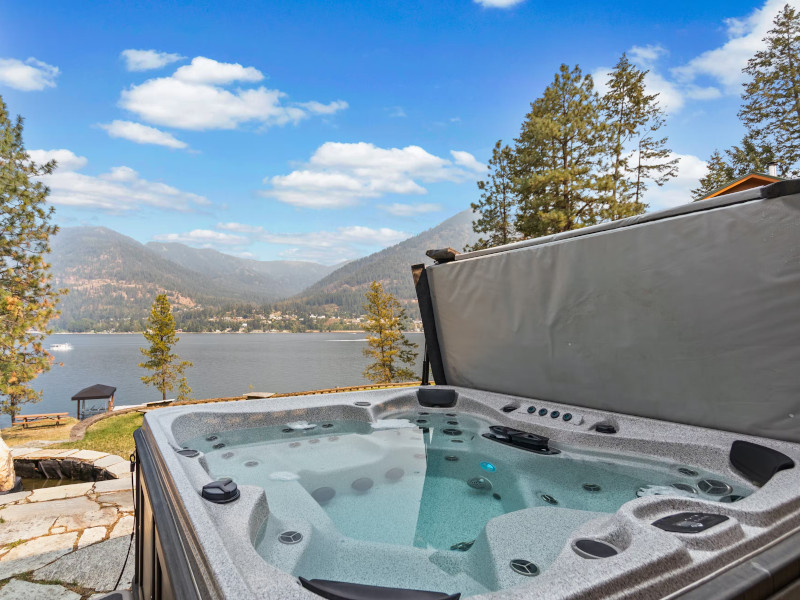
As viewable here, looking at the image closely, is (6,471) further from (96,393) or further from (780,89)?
(780,89)

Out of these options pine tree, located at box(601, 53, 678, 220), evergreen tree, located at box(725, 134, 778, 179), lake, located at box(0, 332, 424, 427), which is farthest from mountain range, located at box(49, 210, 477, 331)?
evergreen tree, located at box(725, 134, 778, 179)

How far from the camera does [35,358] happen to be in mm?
10148

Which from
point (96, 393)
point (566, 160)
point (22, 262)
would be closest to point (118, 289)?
point (22, 262)

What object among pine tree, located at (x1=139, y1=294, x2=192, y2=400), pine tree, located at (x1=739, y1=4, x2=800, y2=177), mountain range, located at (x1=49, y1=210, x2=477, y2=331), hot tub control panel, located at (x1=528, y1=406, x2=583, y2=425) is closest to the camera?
hot tub control panel, located at (x1=528, y1=406, x2=583, y2=425)

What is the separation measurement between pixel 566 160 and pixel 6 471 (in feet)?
39.4

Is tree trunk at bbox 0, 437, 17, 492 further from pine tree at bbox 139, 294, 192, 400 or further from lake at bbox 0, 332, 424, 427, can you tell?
lake at bbox 0, 332, 424, 427

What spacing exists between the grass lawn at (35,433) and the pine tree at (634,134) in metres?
14.6

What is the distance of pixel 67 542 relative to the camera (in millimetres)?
2363

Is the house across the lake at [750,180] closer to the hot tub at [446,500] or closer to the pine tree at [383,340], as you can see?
the hot tub at [446,500]

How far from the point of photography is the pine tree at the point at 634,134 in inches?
473

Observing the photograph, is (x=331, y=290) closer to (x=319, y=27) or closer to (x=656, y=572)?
(x=319, y=27)

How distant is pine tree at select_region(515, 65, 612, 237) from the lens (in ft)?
33.8

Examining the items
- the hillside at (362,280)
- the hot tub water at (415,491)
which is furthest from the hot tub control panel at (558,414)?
the hillside at (362,280)

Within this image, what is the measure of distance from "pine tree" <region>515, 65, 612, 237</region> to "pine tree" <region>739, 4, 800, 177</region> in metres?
5.22
